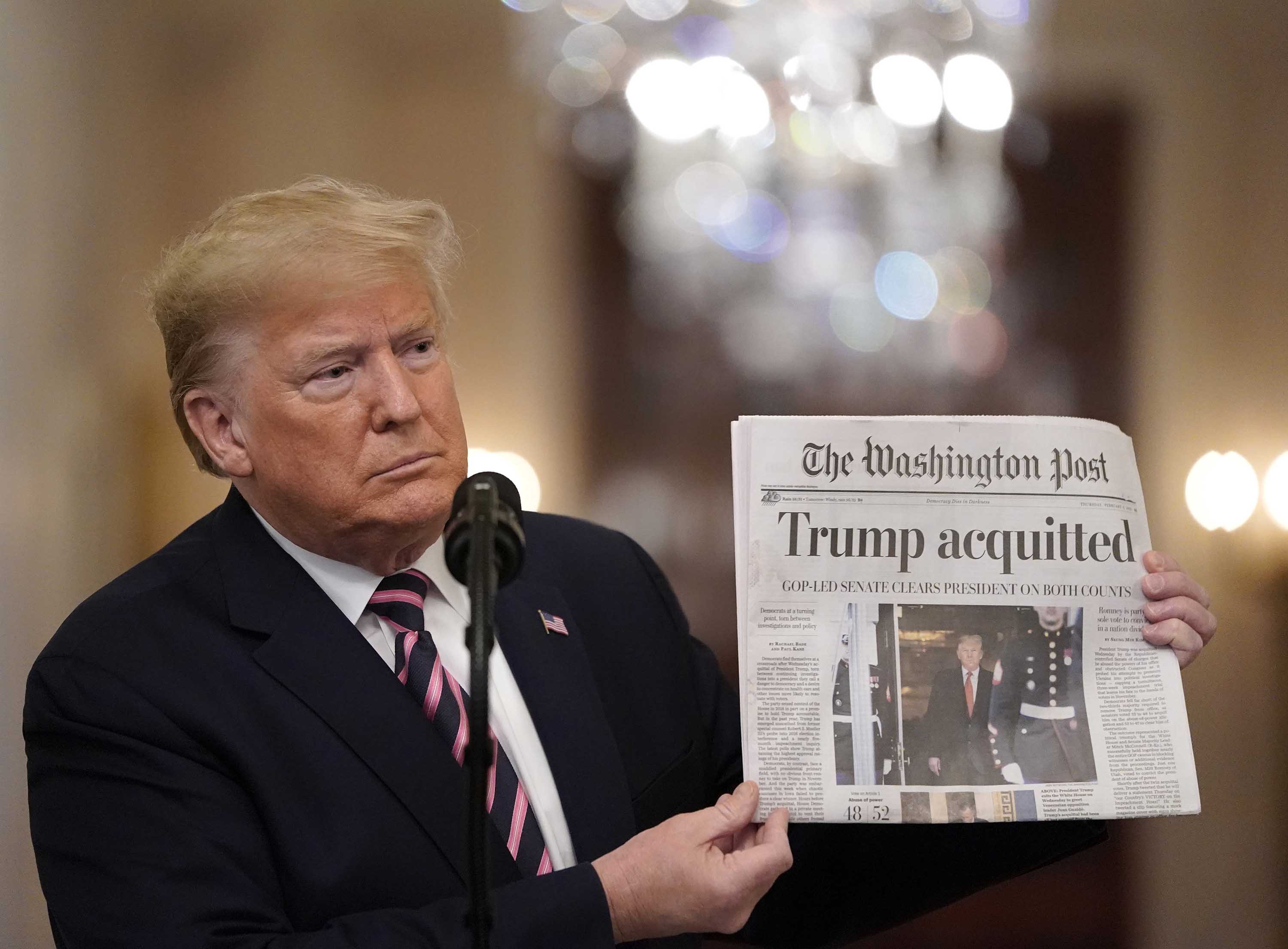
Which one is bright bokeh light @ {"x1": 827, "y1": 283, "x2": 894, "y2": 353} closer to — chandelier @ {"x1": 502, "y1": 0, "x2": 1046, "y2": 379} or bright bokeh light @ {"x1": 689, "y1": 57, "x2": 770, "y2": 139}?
chandelier @ {"x1": 502, "y1": 0, "x2": 1046, "y2": 379}

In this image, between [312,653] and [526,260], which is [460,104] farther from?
[312,653]

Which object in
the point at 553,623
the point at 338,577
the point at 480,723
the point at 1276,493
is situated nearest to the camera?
the point at 480,723

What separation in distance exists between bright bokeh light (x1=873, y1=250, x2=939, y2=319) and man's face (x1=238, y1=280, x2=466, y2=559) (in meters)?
1.48

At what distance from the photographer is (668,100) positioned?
7.59 ft

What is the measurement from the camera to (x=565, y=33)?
7.51 ft

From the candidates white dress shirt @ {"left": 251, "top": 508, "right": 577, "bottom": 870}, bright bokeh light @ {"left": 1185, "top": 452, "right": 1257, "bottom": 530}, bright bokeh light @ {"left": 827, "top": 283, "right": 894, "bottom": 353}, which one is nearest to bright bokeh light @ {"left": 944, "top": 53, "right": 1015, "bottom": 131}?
bright bokeh light @ {"left": 827, "top": 283, "right": 894, "bottom": 353}

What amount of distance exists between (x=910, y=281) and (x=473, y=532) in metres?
1.86

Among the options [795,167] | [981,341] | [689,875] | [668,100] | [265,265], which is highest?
[668,100]

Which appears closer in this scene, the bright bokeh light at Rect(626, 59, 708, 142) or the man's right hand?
the man's right hand

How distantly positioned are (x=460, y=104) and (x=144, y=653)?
5.29ft

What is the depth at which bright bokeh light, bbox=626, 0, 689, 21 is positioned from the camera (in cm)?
228

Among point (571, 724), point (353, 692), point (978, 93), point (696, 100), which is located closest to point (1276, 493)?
point (978, 93)

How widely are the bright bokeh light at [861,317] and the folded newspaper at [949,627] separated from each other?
1334 mm

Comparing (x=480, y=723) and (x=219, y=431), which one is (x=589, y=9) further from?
(x=480, y=723)
